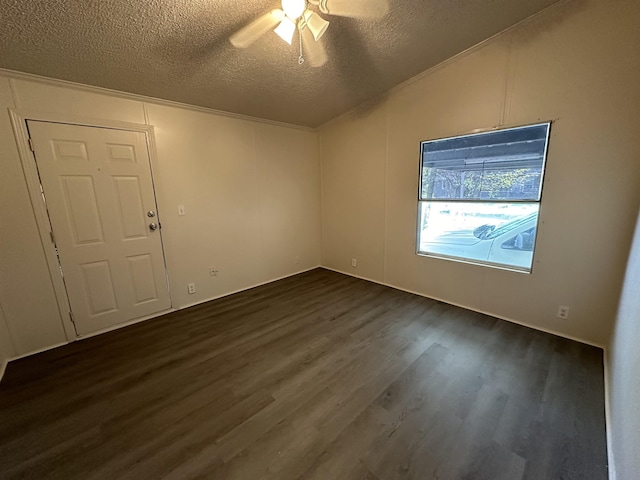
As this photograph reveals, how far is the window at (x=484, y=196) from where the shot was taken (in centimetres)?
234

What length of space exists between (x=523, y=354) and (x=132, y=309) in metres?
3.77

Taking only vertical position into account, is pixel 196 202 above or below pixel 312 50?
below

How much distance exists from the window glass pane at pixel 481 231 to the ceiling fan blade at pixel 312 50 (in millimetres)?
1930

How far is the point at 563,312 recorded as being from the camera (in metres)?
2.27

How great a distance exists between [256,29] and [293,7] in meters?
0.48

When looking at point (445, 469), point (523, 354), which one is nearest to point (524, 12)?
point (523, 354)

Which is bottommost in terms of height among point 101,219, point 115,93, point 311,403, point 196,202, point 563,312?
point 311,403

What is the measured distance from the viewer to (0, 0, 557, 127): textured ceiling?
161 cm

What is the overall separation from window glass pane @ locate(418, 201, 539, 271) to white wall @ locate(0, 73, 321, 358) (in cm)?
197

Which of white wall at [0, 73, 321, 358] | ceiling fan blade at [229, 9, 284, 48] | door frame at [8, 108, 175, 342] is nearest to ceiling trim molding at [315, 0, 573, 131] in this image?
white wall at [0, 73, 321, 358]

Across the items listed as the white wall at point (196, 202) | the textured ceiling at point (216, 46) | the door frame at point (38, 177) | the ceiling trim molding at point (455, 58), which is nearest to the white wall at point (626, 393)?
the ceiling trim molding at point (455, 58)

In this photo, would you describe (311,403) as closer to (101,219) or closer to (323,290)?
(323,290)

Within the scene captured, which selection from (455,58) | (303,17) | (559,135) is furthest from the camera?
(455,58)

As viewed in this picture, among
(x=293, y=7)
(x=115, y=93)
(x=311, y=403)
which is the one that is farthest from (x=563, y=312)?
(x=115, y=93)
